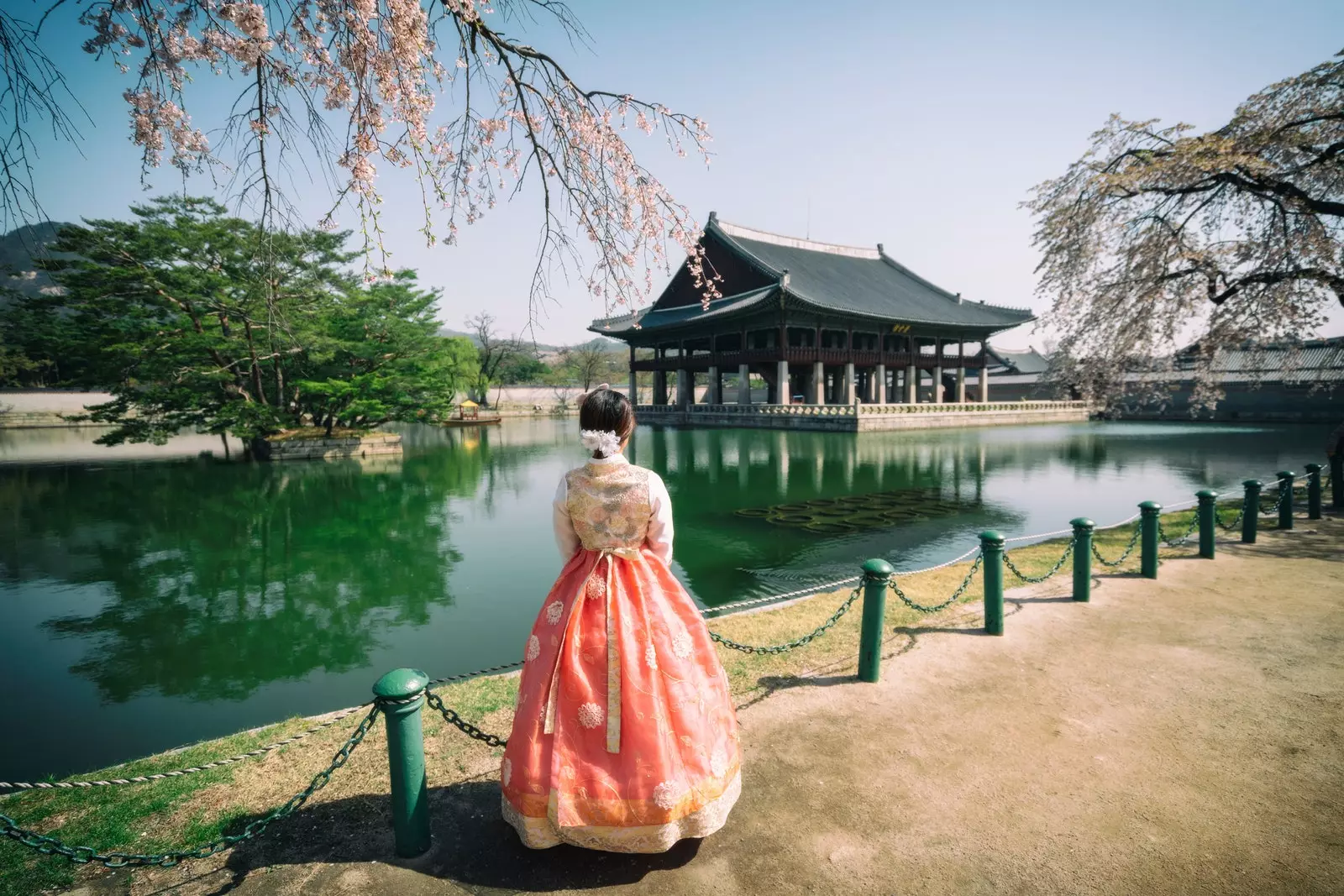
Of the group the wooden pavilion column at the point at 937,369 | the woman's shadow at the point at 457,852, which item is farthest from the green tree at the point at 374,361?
the wooden pavilion column at the point at 937,369

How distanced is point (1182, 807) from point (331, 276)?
29169 mm

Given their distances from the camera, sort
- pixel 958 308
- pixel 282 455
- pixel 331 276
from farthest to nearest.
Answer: pixel 958 308 < pixel 331 276 < pixel 282 455

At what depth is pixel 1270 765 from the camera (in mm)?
2998

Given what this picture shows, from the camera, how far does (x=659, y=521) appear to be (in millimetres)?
2498

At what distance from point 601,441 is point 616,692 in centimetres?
94

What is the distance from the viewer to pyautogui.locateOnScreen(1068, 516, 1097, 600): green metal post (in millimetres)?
5293

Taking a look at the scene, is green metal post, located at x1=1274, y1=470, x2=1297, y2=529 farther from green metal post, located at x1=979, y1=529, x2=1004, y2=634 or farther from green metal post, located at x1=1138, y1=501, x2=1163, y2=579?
green metal post, located at x1=979, y1=529, x2=1004, y2=634

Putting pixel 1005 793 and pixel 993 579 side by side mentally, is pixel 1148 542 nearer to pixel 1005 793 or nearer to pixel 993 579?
pixel 993 579

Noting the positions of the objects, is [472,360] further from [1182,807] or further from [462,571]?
[1182,807]

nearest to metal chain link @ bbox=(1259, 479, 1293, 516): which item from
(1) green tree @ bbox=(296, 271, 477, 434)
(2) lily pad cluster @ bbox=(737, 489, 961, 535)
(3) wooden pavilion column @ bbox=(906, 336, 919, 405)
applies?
(2) lily pad cluster @ bbox=(737, 489, 961, 535)

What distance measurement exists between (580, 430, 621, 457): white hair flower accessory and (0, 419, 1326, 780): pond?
4066 mm

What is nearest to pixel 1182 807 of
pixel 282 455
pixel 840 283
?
pixel 282 455

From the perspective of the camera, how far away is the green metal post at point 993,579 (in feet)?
15.0

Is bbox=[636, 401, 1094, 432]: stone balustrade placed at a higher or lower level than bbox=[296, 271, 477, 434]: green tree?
lower
